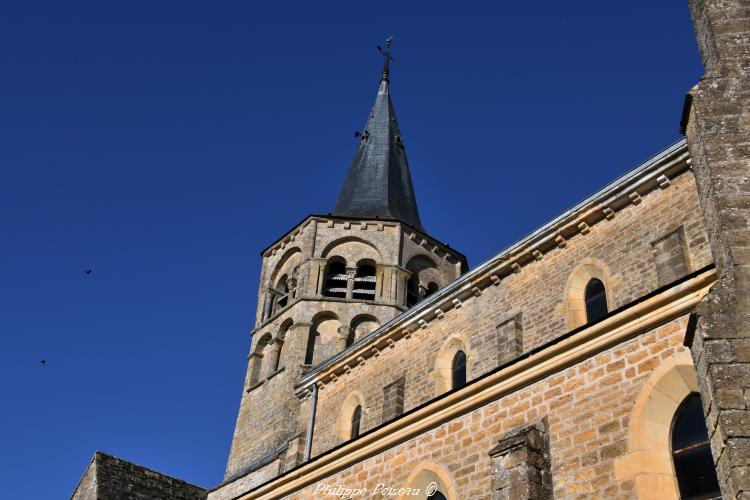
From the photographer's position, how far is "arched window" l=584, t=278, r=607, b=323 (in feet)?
39.3

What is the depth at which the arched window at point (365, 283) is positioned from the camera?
24000 millimetres

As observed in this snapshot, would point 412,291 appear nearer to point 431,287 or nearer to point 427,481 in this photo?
point 431,287

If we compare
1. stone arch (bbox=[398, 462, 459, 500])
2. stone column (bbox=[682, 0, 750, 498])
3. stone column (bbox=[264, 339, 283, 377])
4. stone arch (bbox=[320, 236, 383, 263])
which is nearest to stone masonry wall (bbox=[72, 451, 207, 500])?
stone column (bbox=[264, 339, 283, 377])

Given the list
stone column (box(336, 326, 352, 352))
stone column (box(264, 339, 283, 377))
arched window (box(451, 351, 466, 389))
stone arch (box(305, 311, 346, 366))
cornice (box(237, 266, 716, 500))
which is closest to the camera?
cornice (box(237, 266, 716, 500))

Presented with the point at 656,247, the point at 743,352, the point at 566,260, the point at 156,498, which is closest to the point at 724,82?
the point at 743,352

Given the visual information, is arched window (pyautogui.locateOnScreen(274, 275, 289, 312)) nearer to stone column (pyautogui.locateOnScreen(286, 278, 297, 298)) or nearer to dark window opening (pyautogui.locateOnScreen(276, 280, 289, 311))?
dark window opening (pyautogui.locateOnScreen(276, 280, 289, 311))

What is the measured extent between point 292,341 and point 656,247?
13.2 metres

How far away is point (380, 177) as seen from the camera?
28.0 meters

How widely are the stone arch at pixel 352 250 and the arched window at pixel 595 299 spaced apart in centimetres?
1249

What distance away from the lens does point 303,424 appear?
1741 centimetres

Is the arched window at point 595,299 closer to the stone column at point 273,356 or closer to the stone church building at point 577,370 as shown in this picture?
the stone church building at point 577,370

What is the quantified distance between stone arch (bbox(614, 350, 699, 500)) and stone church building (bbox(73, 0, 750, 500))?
1 cm

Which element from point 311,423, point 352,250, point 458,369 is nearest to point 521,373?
point 458,369

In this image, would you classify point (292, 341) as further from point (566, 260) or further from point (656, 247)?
point (656, 247)
